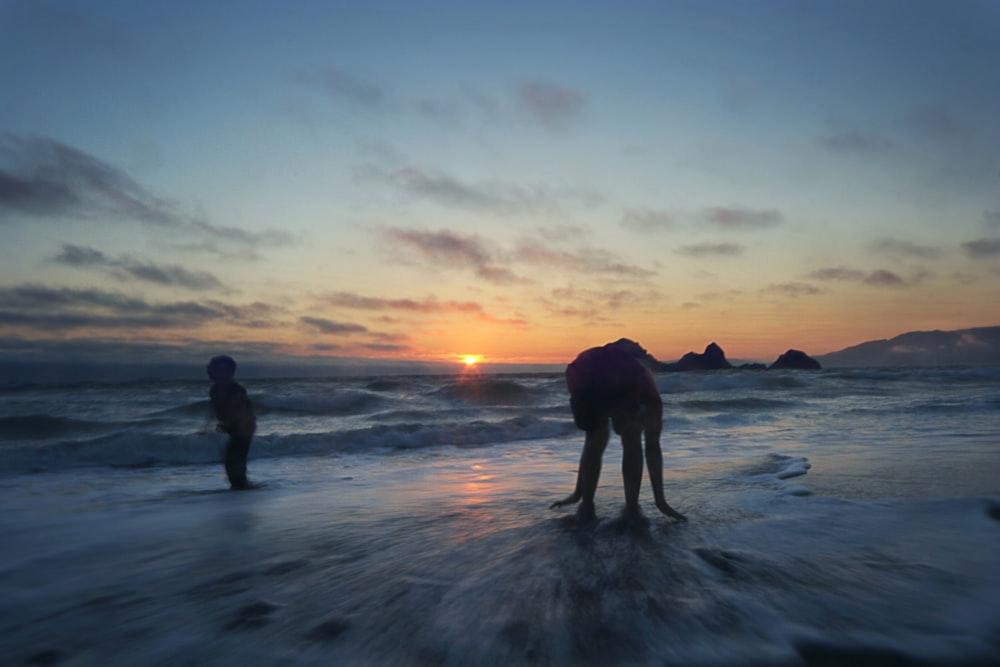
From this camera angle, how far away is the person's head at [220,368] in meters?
8.28

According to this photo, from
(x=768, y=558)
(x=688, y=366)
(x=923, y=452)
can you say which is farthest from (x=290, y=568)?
(x=688, y=366)

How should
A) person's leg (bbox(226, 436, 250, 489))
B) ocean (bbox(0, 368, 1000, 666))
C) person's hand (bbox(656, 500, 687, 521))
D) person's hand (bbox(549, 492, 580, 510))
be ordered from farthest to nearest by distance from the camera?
person's leg (bbox(226, 436, 250, 489)), person's hand (bbox(549, 492, 580, 510)), person's hand (bbox(656, 500, 687, 521)), ocean (bbox(0, 368, 1000, 666))

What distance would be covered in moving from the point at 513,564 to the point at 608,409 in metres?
1.77

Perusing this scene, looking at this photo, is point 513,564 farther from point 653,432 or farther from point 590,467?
point 653,432

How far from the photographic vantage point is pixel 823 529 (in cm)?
521

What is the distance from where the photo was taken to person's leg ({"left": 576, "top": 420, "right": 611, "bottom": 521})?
5.60 metres

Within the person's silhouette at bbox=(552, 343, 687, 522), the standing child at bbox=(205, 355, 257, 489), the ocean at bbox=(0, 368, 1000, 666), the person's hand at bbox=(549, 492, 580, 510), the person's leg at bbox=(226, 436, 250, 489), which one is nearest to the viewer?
the ocean at bbox=(0, 368, 1000, 666)

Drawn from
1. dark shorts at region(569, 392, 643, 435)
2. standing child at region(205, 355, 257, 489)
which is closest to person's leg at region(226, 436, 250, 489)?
standing child at region(205, 355, 257, 489)

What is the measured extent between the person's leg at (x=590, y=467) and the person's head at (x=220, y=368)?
5.69 m

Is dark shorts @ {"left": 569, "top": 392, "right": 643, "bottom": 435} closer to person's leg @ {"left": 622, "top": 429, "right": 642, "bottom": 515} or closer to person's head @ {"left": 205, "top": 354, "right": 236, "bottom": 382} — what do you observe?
person's leg @ {"left": 622, "top": 429, "right": 642, "bottom": 515}

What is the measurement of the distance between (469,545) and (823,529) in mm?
3329

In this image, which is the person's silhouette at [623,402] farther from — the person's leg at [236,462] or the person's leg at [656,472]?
the person's leg at [236,462]

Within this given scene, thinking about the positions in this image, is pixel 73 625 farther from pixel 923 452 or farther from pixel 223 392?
pixel 923 452

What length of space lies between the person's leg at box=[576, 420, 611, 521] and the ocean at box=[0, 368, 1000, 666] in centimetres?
19
